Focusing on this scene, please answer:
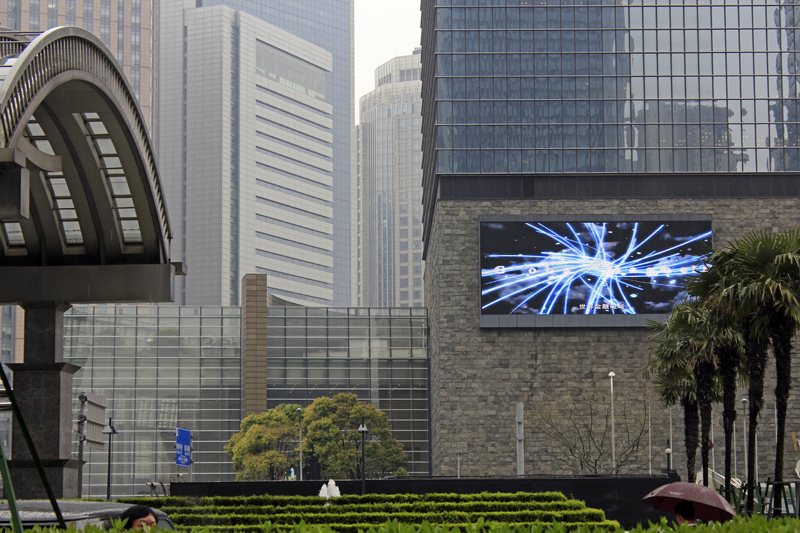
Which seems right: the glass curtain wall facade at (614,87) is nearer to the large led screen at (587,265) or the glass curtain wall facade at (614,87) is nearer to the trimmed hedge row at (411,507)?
the large led screen at (587,265)

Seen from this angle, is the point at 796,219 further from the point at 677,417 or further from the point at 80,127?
the point at 80,127

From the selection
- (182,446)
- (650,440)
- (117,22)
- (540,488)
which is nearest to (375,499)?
(540,488)

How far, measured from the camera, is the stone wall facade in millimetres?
68438

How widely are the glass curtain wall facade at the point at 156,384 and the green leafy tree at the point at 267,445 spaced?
10224 millimetres

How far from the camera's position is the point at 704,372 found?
33.5m

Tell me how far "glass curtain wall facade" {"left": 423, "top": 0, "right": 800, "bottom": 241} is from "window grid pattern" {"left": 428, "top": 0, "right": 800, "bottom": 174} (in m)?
0.07

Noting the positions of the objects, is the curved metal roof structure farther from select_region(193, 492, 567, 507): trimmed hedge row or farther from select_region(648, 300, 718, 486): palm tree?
select_region(648, 300, 718, 486): palm tree

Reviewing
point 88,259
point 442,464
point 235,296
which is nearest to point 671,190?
point 442,464

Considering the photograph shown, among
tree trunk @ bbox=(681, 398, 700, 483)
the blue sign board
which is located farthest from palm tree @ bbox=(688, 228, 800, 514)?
the blue sign board

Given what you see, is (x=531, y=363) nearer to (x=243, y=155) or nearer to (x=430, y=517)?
(x=430, y=517)

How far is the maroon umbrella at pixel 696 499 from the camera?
42.5 ft

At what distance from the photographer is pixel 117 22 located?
175250 millimetres

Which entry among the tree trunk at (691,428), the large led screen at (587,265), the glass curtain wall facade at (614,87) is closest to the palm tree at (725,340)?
the tree trunk at (691,428)

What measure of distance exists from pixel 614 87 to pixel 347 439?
3564 centimetres
